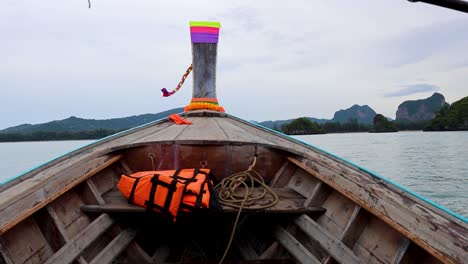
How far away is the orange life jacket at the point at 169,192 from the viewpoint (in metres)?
2.95

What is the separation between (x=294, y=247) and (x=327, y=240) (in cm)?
36

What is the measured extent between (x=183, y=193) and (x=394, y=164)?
77.2 feet

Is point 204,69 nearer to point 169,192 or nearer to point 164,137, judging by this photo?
point 164,137

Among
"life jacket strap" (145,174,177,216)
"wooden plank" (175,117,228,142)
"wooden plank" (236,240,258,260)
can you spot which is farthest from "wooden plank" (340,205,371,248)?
"wooden plank" (175,117,228,142)

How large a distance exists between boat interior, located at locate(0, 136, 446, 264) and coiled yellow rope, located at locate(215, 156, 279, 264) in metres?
0.08

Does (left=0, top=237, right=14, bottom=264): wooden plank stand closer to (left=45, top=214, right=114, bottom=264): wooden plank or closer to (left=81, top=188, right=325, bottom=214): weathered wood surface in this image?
(left=45, top=214, right=114, bottom=264): wooden plank

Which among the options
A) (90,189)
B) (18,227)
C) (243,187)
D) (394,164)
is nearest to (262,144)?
(243,187)

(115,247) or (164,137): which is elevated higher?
(164,137)

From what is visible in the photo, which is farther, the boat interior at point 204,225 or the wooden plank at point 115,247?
the wooden plank at point 115,247

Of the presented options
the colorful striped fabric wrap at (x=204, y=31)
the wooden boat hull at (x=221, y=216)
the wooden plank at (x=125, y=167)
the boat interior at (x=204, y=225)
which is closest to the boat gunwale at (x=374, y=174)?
the wooden boat hull at (x=221, y=216)

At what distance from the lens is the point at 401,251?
2.49 metres

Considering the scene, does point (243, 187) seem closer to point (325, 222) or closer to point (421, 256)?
point (325, 222)

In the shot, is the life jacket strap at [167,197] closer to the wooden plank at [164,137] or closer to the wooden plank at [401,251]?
the wooden plank at [164,137]

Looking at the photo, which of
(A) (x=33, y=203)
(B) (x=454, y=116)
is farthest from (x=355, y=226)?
(B) (x=454, y=116)
